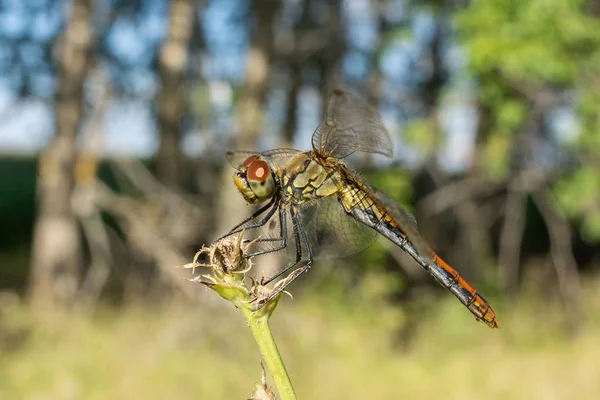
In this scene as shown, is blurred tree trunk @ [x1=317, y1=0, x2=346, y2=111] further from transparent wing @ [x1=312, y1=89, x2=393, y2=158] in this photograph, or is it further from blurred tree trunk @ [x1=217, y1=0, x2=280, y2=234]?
transparent wing @ [x1=312, y1=89, x2=393, y2=158]

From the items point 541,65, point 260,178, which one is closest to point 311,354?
point 541,65

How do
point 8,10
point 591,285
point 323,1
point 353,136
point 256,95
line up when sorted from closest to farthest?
point 353,136
point 256,95
point 8,10
point 591,285
point 323,1

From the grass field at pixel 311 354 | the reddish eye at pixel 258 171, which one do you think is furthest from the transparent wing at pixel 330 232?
the grass field at pixel 311 354

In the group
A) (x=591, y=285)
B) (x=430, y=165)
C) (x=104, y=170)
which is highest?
(x=104, y=170)

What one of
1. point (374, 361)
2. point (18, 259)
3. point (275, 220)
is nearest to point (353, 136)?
point (275, 220)

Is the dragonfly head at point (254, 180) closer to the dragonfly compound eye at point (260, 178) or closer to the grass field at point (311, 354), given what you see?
the dragonfly compound eye at point (260, 178)

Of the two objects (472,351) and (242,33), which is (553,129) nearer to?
(472,351)

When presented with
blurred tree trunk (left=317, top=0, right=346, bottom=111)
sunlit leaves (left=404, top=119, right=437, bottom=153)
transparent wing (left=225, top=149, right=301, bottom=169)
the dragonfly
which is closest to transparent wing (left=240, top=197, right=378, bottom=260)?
the dragonfly
